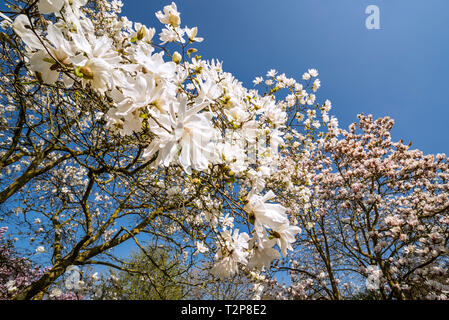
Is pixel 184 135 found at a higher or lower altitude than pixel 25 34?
lower

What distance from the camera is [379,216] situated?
22.0 ft

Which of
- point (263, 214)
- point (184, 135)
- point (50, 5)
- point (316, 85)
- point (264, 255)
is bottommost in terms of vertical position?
point (264, 255)

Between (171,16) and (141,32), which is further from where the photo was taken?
(171,16)

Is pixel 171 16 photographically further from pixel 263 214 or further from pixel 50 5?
pixel 263 214

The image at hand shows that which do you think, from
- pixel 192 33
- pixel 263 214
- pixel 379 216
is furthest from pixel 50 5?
pixel 379 216

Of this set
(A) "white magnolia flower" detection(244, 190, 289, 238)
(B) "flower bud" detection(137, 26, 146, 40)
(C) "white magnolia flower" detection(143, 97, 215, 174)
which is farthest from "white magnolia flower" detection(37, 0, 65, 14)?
(A) "white magnolia flower" detection(244, 190, 289, 238)

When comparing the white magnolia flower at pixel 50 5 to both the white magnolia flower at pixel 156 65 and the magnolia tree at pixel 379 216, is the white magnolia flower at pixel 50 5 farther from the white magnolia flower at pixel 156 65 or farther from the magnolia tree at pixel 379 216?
the magnolia tree at pixel 379 216

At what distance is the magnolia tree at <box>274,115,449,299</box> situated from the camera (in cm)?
485

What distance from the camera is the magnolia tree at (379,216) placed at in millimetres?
4852

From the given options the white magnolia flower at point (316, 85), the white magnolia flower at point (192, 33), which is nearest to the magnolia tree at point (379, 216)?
the white magnolia flower at point (316, 85)

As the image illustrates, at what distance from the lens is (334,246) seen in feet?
23.5

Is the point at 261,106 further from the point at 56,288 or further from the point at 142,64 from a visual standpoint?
the point at 56,288

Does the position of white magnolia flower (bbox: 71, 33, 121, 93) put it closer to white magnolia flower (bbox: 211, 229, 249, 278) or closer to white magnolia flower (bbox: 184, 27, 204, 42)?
white magnolia flower (bbox: 184, 27, 204, 42)
